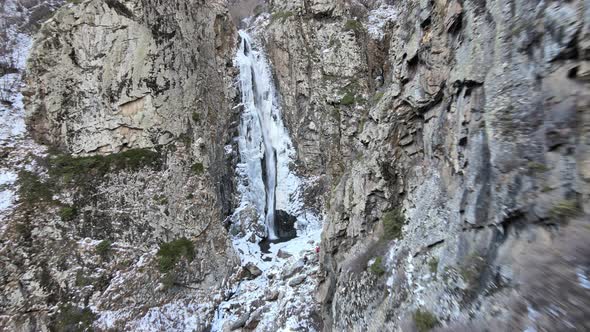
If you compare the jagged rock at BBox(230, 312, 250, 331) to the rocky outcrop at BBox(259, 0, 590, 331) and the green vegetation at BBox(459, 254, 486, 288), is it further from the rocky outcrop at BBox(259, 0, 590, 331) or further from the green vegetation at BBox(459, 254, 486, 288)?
the green vegetation at BBox(459, 254, 486, 288)

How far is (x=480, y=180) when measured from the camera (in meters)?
4.22

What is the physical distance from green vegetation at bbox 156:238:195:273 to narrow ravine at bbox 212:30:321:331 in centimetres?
246

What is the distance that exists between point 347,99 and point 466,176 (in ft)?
47.5

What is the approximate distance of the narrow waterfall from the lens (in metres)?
16.9

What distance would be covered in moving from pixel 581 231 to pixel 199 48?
16789 millimetres

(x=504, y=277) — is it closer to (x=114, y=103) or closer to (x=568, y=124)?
(x=568, y=124)

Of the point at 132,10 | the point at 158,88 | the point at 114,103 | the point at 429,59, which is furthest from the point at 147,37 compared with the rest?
the point at 429,59

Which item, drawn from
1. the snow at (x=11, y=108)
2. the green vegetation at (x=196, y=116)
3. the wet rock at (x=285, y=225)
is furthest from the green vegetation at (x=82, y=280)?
the wet rock at (x=285, y=225)

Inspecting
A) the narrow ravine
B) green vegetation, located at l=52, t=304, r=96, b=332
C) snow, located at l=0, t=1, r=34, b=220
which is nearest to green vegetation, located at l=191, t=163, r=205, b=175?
the narrow ravine

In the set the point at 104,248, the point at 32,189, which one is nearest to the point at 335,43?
the point at 104,248

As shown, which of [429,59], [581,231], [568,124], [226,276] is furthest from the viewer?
[226,276]

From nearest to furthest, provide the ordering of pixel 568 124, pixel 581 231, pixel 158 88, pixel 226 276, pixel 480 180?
1. pixel 581 231
2. pixel 568 124
3. pixel 480 180
4. pixel 226 276
5. pixel 158 88

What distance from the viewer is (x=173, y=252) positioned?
1214cm

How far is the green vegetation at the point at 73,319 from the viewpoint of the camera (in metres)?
9.69
